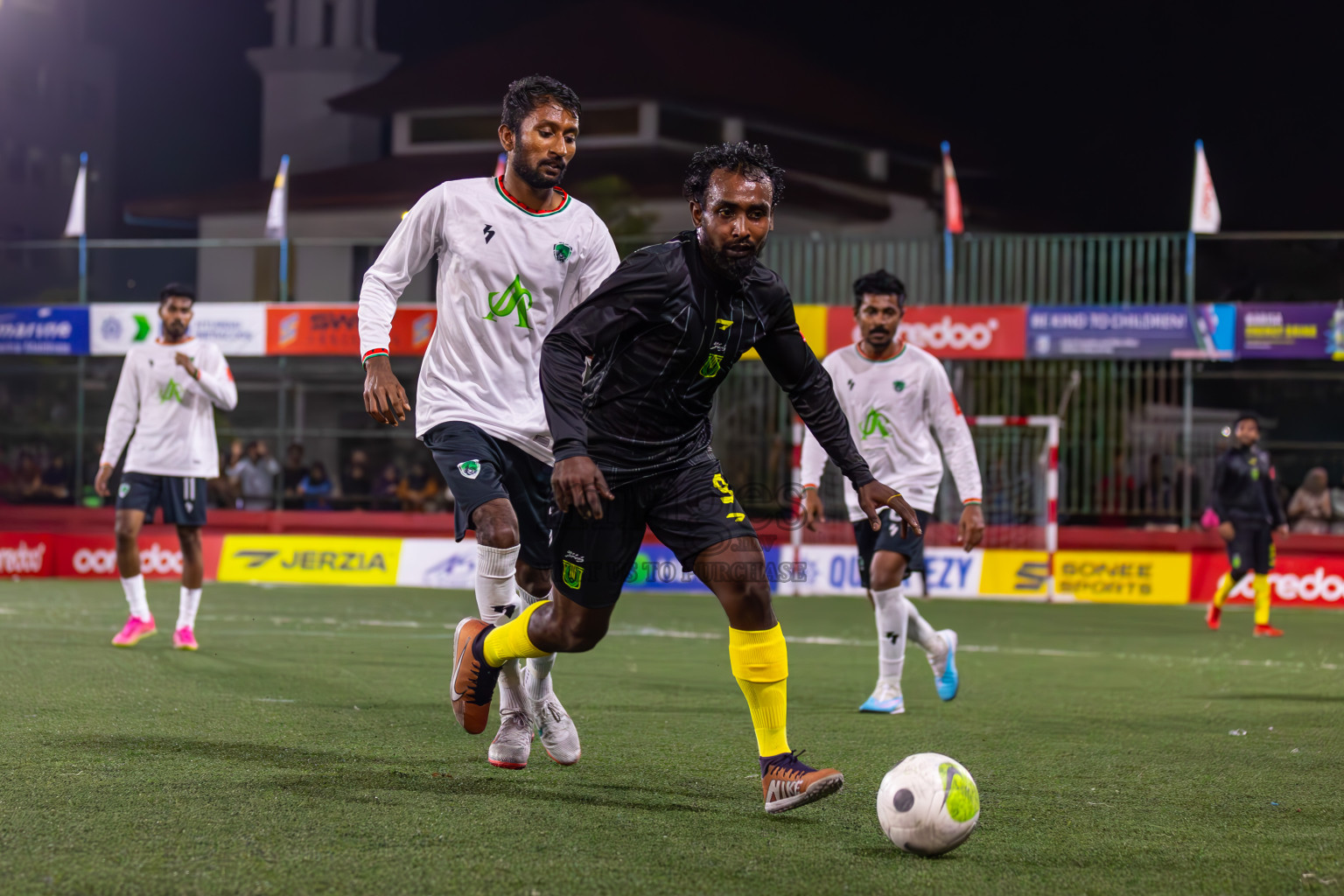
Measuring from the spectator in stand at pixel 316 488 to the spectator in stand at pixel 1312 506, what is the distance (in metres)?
13.7

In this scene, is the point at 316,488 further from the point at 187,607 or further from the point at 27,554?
the point at 187,607

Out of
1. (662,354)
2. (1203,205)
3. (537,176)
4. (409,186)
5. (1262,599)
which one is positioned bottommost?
(1262,599)

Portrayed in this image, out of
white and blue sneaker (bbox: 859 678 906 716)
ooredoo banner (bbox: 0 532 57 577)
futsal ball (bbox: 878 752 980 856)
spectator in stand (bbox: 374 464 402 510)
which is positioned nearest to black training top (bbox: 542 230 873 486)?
futsal ball (bbox: 878 752 980 856)

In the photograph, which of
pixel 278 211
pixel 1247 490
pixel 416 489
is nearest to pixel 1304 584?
pixel 1247 490

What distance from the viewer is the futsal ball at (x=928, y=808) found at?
4012 mm

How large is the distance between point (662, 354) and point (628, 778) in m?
1.61

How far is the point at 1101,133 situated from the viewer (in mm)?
35625

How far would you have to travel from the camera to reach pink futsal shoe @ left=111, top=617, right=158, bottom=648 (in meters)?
9.58

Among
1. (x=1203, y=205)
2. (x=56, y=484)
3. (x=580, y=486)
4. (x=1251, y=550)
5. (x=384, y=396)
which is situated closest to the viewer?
(x=580, y=486)

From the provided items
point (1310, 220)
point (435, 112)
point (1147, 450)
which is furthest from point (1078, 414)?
point (435, 112)

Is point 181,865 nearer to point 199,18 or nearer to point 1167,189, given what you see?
point 1167,189

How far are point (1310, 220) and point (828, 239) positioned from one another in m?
16.0

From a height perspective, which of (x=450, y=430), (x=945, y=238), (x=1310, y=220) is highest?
(x=1310, y=220)

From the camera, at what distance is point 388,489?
2205 cm
